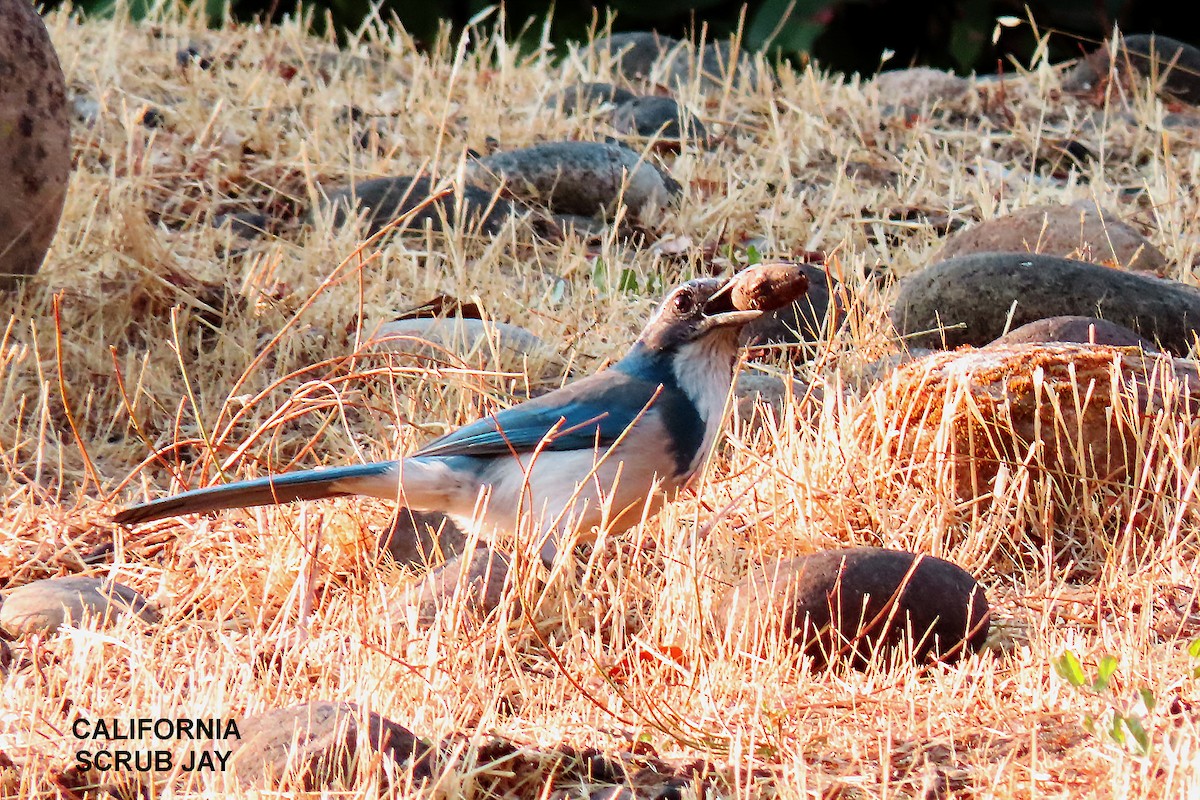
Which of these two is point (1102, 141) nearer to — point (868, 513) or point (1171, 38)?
point (1171, 38)

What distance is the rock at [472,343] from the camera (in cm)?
520

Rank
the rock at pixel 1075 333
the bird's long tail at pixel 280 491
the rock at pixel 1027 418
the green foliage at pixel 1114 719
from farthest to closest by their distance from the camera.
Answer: the rock at pixel 1075 333
the rock at pixel 1027 418
the bird's long tail at pixel 280 491
the green foliage at pixel 1114 719

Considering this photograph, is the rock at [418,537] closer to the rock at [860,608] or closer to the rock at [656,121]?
the rock at [860,608]

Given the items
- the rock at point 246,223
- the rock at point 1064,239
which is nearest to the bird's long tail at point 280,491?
the rock at point 246,223

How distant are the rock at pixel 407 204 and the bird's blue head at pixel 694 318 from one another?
2.22 metres

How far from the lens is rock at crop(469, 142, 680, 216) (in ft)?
22.5

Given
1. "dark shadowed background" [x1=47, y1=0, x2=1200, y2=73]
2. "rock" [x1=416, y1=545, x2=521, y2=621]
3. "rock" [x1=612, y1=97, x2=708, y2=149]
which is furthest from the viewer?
"dark shadowed background" [x1=47, y1=0, x2=1200, y2=73]

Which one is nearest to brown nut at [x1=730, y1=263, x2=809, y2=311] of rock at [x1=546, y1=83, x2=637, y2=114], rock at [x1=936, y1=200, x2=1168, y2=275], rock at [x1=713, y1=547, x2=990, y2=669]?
rock at [x1=713, y1=547, x2=990, y2=669]

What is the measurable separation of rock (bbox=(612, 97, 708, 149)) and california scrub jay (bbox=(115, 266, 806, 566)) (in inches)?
141

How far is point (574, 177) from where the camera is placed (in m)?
6.84

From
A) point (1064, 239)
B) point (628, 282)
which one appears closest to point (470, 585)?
point (628, 282)

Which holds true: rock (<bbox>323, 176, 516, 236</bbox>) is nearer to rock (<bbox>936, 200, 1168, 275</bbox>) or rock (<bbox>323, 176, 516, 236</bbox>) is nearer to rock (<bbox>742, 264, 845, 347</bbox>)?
rock (<bbox>742, 264, 845, 347</bbox>)

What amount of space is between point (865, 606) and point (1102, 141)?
16.5 ft

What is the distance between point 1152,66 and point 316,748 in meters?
7.28
